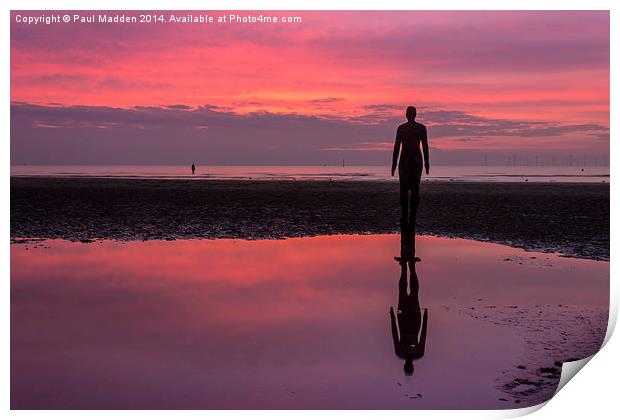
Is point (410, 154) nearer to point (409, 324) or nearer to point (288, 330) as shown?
point (409, 324)

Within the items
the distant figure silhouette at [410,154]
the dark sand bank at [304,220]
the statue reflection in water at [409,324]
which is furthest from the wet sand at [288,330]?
the dark sand bank at [304,220]

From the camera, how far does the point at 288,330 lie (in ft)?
19.9

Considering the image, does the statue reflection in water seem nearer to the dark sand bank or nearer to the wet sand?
the wet sand

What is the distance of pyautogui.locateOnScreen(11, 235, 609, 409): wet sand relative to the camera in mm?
4746

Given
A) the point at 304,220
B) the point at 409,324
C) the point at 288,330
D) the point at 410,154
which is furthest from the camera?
the point at 304,220

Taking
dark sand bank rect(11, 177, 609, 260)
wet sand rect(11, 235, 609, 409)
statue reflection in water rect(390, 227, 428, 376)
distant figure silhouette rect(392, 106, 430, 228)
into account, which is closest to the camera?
wet sand rect(11, 235, 609, 409)

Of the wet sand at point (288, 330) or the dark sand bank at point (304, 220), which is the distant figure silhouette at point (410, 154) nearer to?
the dark sand bank at point (304, 220)

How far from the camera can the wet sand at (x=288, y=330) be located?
4.75 meters

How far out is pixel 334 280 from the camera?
848 cm

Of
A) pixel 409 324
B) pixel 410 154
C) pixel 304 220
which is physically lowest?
pixel 409 324

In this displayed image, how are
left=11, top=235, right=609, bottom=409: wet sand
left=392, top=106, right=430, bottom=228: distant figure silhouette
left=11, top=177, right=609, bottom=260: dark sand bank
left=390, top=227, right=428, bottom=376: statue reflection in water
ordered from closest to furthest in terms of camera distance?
left=11, top=235, right=609, bottom=409: wet sand → left=390, top=227, right=428, bottom=376: statue reflection in water → left=392, top=106, right=430, bottom=228: distant figure silhouette → left=11, top=177, right=609, bottom=260: dark sand bank

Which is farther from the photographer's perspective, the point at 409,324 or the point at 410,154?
the point at 410,154

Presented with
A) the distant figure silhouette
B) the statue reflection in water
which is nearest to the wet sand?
the statue reflection in water

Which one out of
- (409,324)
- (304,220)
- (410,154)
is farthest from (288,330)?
(304,220)
